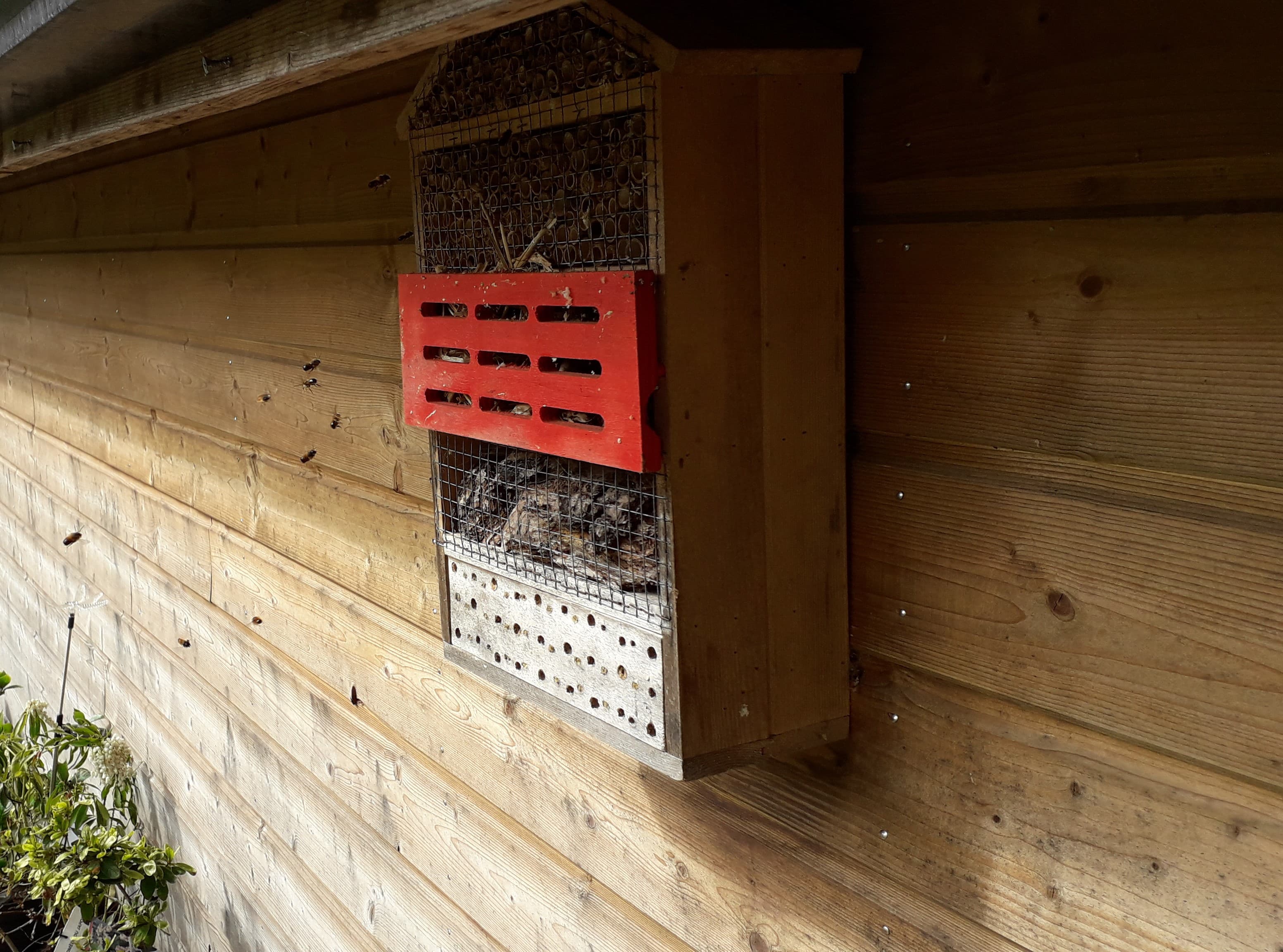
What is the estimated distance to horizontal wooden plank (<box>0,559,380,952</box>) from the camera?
2031 millimetres

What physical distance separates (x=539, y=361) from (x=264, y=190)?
3.86 ft

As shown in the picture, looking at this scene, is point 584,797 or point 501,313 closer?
point 501,313

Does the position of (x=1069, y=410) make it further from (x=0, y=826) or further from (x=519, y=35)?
(x=0, y=826)

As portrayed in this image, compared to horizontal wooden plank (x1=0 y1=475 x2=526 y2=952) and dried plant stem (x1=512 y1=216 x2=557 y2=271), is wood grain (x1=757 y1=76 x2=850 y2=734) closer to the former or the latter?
dried plant stem (x1=512 y1=216 x2=557 y2=271)

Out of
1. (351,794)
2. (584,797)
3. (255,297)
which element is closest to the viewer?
(584,797)

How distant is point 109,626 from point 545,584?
262 centimetres

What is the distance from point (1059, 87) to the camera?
2.35 feet

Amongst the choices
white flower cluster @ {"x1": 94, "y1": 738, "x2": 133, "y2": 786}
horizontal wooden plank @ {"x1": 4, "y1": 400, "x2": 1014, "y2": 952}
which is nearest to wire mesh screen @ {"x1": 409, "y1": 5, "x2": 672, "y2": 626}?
horizontal wooden plank @ {"x1": 4, "y1": 400, "x2": 1014, "y2": 952}

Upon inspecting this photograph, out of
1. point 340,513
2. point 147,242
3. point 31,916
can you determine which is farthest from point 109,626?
point 340,513

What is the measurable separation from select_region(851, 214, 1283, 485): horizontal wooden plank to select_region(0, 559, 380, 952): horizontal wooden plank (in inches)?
55.9

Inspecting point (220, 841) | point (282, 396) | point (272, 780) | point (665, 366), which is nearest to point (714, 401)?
point (665, 366)

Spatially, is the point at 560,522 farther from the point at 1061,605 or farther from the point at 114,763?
the point at 114,763

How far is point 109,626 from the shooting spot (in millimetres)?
3146

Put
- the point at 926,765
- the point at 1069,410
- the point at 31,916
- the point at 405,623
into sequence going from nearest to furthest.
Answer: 1. the point at 1069,410
2. the point at 926,765
3. the point at 405,623
4. the point at 31,916
